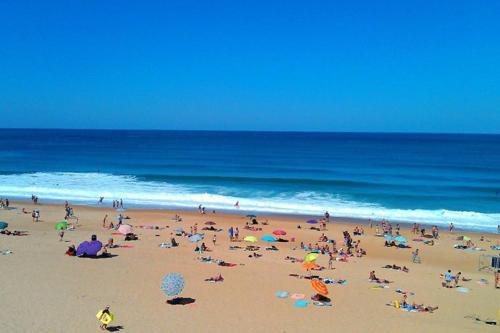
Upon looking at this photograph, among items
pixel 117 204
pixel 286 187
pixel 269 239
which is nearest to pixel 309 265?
pixel 269 239

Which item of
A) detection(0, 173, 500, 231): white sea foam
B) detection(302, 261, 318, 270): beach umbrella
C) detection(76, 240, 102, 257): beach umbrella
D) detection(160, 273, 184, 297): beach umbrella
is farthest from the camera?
detection(0, 173, 500, 231): white sea foam

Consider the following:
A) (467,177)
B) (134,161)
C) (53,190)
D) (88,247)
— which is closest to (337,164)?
(467,177)

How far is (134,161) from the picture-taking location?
70.1 m

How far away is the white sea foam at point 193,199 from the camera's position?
33.7 meters

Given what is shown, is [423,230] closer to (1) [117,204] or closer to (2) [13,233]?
(1) [117,204]

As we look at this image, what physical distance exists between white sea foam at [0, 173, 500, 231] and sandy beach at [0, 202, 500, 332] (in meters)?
8.70

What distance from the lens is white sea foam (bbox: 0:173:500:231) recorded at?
33656mm

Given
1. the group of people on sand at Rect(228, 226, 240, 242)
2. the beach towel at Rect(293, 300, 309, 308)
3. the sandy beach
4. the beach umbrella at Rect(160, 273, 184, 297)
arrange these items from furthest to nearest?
the group of people on sand at Rect(228, 226, 240, 242), the beach towel at Rect(293, 300, 309, 308), the beach umbrella at Rect(160, 273, 184, 297), the sandy beach

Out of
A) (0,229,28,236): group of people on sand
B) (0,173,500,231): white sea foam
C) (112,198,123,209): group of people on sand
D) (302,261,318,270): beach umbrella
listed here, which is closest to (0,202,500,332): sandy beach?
(0,229,28,236): group of people on sand

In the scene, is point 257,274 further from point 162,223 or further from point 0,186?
point 0,186

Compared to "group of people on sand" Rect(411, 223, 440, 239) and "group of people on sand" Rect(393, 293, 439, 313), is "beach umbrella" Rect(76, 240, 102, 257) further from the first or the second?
"group of people on sand" Rect(411, 223, 440, 239)

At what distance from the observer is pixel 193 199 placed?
127ft

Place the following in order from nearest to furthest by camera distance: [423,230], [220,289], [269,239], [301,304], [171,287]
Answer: [171,287] → [301,304] → [220,289] → [269,239] → [423,230]

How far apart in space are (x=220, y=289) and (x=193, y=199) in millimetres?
22769
